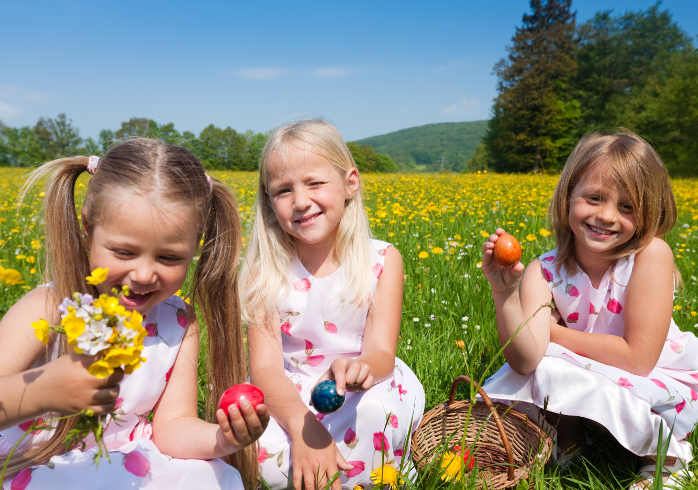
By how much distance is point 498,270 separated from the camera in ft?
5.24

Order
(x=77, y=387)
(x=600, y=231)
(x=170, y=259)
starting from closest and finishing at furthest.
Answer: (x=77, y=387)
(x=170, y=259)
(x=600, y=231)

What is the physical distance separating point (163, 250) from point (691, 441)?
1935 millimetres

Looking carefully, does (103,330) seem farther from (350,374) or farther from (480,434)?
(480,434)

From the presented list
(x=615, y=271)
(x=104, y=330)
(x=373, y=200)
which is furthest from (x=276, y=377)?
(x=373, y=200)

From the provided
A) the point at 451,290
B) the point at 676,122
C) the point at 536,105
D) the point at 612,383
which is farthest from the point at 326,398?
the point at 536,105

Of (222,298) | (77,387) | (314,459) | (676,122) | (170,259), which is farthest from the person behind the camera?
(676,122)

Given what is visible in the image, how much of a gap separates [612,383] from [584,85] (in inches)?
1677

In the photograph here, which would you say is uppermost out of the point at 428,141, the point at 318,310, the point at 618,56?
the point at 618,56

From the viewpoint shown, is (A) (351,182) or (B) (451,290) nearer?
(A) (351,182)

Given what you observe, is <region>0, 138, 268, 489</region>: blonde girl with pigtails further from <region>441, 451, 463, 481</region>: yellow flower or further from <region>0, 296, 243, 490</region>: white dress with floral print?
<region>441, 451, 463, 481</region>: yellow flower

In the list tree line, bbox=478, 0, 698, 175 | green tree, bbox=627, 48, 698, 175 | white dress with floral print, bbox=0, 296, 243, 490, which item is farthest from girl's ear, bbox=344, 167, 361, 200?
tree line, bbox=478, 0, 698, 175

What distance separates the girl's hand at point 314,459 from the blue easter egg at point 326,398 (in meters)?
0.32

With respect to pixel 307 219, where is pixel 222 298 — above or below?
below

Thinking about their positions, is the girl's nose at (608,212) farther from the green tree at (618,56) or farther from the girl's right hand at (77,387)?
the green tree at (618,56)
